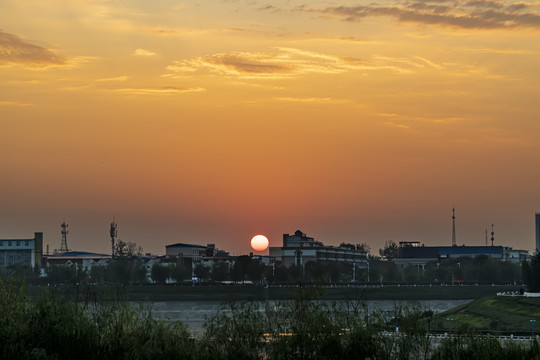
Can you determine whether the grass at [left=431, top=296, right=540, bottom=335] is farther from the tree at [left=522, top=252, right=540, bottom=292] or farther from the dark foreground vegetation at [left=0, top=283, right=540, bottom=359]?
the dark foreground vegetation at [left=0, top=283, right=540, bottom=359]

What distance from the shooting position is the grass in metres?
133

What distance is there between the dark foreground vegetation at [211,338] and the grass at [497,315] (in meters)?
63.9

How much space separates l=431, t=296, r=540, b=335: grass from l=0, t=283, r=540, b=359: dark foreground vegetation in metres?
63.9

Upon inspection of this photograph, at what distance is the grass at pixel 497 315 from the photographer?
133 m

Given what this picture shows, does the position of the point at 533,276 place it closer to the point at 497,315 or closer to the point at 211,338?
the point at 497,315

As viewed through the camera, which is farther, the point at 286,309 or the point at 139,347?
the point at 286,309

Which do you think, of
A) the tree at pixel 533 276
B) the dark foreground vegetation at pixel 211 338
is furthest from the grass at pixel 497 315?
the dark foreground vegetation at pixel 211 338

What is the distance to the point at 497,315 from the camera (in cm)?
14400

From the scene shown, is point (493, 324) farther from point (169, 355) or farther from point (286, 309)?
point (169, 355)

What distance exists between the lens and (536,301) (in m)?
148

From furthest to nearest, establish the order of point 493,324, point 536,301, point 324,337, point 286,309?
point 536,301 < point 493,324 < point 286,309 < point 324,337

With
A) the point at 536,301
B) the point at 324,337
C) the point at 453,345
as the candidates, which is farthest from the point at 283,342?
the point at 536,301

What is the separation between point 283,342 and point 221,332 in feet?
15.0

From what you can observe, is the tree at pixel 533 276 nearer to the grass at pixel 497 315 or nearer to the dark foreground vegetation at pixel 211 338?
the grass at pixel 497 315
